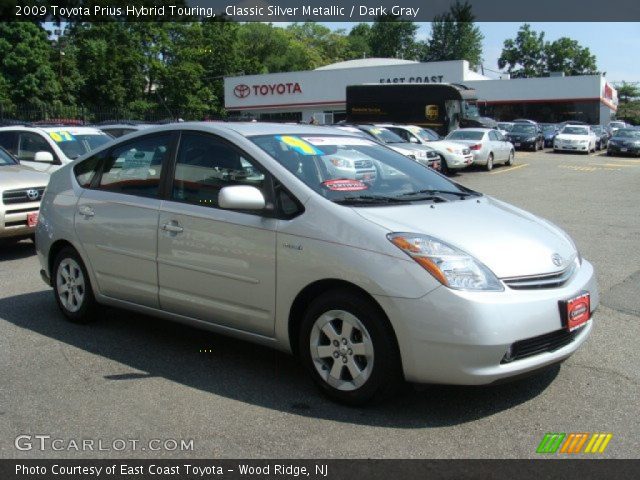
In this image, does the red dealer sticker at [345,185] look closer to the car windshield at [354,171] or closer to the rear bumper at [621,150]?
the car windshield at [354,171]

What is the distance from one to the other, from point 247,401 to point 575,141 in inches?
1250

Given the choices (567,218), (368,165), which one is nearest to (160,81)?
(567,218)

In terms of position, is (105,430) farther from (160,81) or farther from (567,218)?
(160,81)

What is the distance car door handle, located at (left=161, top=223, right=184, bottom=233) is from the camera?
4.86 meters

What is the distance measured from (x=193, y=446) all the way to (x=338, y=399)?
92 centimetres

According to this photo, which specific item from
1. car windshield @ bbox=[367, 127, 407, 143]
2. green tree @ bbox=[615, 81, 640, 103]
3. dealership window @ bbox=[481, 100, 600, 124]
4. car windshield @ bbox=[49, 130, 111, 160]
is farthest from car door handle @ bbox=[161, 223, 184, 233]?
green tree @ bbox=[615, 81, 640, 103]

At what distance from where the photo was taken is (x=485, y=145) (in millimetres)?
23734

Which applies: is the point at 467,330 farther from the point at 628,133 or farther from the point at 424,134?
the point at 628,133

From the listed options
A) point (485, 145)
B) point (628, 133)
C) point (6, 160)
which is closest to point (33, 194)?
point (6, 160)

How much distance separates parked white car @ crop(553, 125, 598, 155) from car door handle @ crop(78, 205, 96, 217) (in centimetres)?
3091

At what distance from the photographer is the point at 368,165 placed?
5.00 m

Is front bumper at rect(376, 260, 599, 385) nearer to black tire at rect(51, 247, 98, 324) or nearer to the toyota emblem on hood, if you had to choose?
black tire at rect(51, 247, 98, 324)
